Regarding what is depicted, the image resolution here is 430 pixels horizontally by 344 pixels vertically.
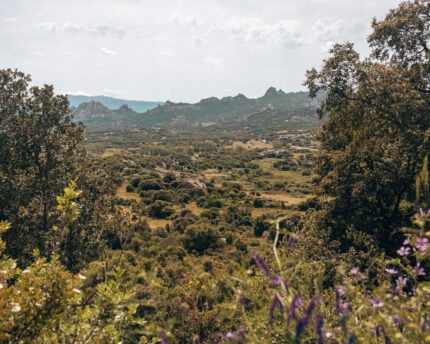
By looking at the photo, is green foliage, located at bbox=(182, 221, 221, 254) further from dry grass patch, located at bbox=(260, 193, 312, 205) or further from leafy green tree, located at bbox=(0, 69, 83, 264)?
dry grass patch, located at bbox=(260, 193, 312, 205)

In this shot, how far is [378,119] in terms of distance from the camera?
17.3 m

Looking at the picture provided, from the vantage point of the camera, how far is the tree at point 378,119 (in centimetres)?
1639

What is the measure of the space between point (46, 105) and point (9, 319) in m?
17.7

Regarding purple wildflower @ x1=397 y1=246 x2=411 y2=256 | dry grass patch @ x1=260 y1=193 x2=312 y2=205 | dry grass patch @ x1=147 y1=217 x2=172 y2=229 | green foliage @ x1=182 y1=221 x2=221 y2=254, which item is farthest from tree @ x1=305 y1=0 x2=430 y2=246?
dry grass patch @ x1=260 y1=193 x2=312 y2=205

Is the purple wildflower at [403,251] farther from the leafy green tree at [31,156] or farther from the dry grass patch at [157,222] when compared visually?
the dry grass patch at [157,222]

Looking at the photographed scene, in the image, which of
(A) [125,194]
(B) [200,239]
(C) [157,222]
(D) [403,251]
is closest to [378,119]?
(D) [403,251]

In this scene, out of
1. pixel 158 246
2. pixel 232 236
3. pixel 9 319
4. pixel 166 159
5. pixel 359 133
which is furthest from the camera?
pixel 166 159

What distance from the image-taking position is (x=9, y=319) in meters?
5.16

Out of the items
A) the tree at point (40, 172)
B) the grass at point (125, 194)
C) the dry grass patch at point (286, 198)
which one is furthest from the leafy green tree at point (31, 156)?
the dry grass patch at point (286, 198)

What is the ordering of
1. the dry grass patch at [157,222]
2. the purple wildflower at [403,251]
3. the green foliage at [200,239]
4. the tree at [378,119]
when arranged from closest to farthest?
the purple wildflower at [403,251]
the tree at [378,119]
the green foliage at [200,239]
the dry grass patch at [157,222]

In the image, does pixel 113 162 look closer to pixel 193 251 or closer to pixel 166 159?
pixel 166 159

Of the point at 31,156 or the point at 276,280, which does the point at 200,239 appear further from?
the point at 276,280

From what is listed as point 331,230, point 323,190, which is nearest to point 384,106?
point 323,190

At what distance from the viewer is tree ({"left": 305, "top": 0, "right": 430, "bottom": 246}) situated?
16391 millimetres
